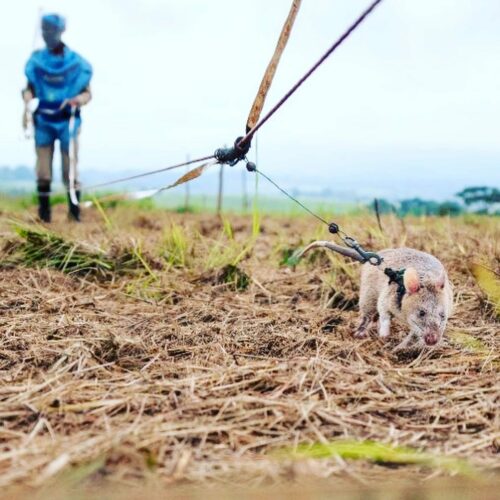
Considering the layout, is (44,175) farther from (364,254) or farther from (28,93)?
(364,254)

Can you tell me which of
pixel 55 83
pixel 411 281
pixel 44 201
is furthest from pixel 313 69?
pixel 44 201

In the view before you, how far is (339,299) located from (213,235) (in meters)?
3.24

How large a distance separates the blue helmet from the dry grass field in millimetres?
3955

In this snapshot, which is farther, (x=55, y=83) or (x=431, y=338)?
(x=55, y=83)

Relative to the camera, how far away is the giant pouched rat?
3617 millimetres

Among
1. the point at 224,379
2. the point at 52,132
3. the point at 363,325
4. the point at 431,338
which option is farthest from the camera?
the point at 52,132

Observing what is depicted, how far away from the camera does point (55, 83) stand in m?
8.68

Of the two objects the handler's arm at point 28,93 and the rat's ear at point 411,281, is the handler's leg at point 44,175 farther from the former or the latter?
the rat's ear at point 411,281

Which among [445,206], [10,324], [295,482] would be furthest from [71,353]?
[445,206]

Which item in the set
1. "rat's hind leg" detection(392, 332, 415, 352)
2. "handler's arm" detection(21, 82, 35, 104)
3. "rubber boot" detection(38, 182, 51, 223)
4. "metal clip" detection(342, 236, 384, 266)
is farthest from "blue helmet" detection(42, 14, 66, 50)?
"rat's hind leg" detection(392, 332, 415, 352)

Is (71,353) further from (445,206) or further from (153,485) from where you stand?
(445,206)

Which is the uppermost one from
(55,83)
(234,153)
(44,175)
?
(55,83)

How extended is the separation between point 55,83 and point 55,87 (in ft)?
0.16

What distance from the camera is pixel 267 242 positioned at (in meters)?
7.56
